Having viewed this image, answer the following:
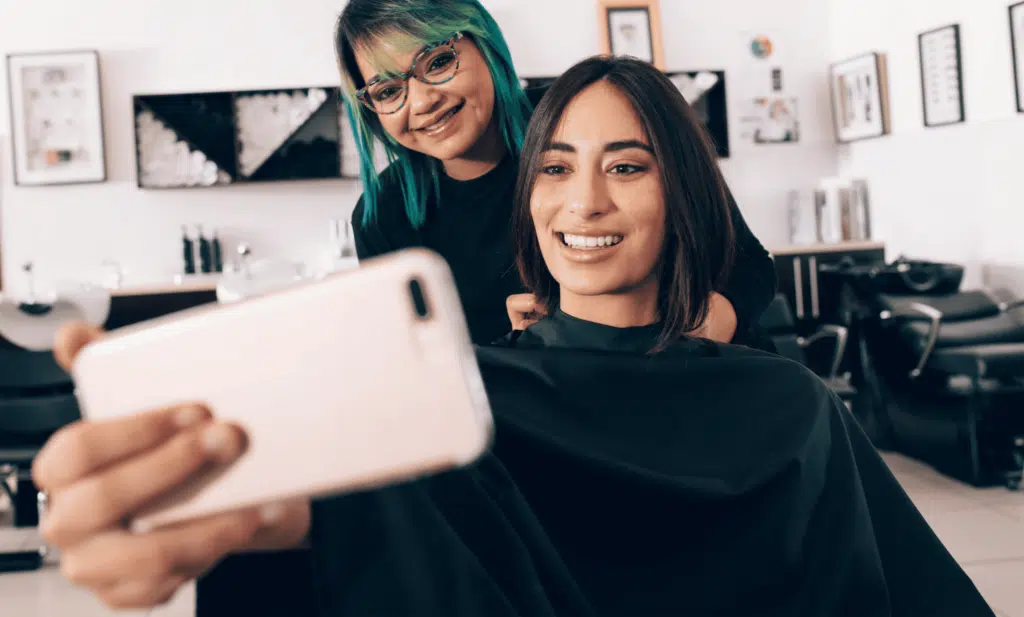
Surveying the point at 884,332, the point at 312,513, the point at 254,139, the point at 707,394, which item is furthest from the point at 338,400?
the point at 254,139

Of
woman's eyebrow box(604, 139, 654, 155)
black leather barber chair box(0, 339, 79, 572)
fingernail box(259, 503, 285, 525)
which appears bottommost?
black leather barber chair box(0, 339, 79, 572)

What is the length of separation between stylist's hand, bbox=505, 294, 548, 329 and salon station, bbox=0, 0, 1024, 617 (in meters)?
2.72

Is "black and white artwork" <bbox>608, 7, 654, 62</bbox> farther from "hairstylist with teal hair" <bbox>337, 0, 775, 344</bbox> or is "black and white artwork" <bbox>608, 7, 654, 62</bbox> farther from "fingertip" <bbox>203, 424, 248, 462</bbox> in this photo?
"fingertip" <bbox>203, 424, 248, 462</bbox>

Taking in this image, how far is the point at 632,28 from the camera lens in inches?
209

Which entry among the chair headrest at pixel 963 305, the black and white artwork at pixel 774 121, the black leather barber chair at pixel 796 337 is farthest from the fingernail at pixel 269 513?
the black and white artwork at pixel 774 121

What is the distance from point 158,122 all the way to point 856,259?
4.02 m

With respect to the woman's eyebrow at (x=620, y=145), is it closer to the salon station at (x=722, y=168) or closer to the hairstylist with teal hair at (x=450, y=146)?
the hairstylist with teal hair at (x=450, y=146)

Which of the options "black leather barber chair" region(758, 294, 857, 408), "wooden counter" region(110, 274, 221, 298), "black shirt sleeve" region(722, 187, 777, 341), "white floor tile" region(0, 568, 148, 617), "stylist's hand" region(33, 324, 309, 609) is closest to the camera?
"stylist's hand" region(33, 324, 309, 609)

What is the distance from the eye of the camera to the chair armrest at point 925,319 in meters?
3.81

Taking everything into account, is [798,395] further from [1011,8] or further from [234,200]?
[234,200]

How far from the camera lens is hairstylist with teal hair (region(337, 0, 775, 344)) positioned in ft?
4.98

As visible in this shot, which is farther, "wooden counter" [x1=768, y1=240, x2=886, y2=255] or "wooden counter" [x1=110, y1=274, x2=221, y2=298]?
"wooden counter" [x1=768, y1=240, x2=886, y2=255]

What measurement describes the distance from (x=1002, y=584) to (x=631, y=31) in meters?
3.65

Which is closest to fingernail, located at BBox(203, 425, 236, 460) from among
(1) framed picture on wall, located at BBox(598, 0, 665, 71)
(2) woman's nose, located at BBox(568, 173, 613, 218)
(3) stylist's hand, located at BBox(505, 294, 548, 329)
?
(2) woman's nose, located at BBox(568, 173, 613, 218)
